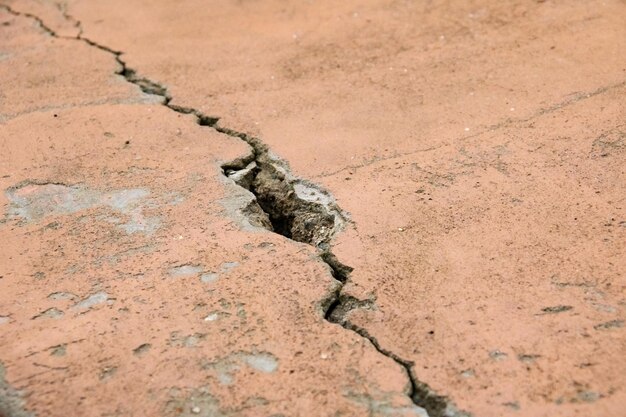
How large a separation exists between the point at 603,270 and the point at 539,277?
0.19 metres

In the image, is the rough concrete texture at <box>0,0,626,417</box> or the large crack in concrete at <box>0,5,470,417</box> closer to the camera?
the rough concrete texture at <box>0,0,626,417</box>

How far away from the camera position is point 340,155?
3.10 m

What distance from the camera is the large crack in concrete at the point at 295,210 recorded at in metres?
2.29

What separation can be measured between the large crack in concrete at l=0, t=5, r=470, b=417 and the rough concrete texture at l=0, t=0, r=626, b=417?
0.05ft

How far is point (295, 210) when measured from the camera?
2.84m

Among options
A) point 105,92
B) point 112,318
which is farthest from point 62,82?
point 112,318

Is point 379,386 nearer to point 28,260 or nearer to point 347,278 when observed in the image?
point 347,278

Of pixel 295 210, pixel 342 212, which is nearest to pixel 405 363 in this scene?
pixel 342 212

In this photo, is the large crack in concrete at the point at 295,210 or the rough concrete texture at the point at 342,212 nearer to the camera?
the rough concrete texture at the point at 342,212

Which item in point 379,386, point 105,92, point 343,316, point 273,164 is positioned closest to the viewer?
point 379,386

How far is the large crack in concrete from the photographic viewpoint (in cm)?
229

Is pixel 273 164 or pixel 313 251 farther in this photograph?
pixel 273 164

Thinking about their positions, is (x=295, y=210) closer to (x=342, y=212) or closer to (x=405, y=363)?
(x=342, y=212)

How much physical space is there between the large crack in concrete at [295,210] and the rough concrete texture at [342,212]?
0.6 inches
